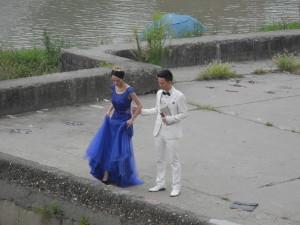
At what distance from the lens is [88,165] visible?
338 inches

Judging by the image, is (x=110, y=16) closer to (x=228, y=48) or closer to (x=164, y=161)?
(x=228, y=48)

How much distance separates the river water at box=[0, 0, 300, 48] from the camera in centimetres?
2033

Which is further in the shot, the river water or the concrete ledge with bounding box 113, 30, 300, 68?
the river water

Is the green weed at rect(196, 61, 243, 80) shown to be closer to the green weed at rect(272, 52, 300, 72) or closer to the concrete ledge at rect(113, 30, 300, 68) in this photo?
the concrete ledge at rect(113, 30, 300, 68)

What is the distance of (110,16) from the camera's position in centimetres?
2400

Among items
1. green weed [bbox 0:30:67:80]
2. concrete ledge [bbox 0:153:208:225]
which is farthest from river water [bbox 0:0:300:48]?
concrete ledge [bbox 0:153:208:225]

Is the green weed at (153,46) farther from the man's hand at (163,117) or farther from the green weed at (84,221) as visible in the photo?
the green weed at (84,221)

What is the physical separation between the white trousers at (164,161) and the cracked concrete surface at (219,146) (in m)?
0.15

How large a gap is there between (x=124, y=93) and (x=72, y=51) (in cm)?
497

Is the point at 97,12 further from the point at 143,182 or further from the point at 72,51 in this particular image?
the point at 143,182

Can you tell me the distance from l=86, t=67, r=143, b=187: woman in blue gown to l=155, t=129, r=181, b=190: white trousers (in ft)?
1.31

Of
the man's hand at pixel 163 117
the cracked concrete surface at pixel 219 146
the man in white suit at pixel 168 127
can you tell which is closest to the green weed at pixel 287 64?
the cracked concrete surface at pixel 219 146

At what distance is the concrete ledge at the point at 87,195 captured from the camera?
618cm

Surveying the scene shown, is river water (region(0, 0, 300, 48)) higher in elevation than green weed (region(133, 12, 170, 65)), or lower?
lower
